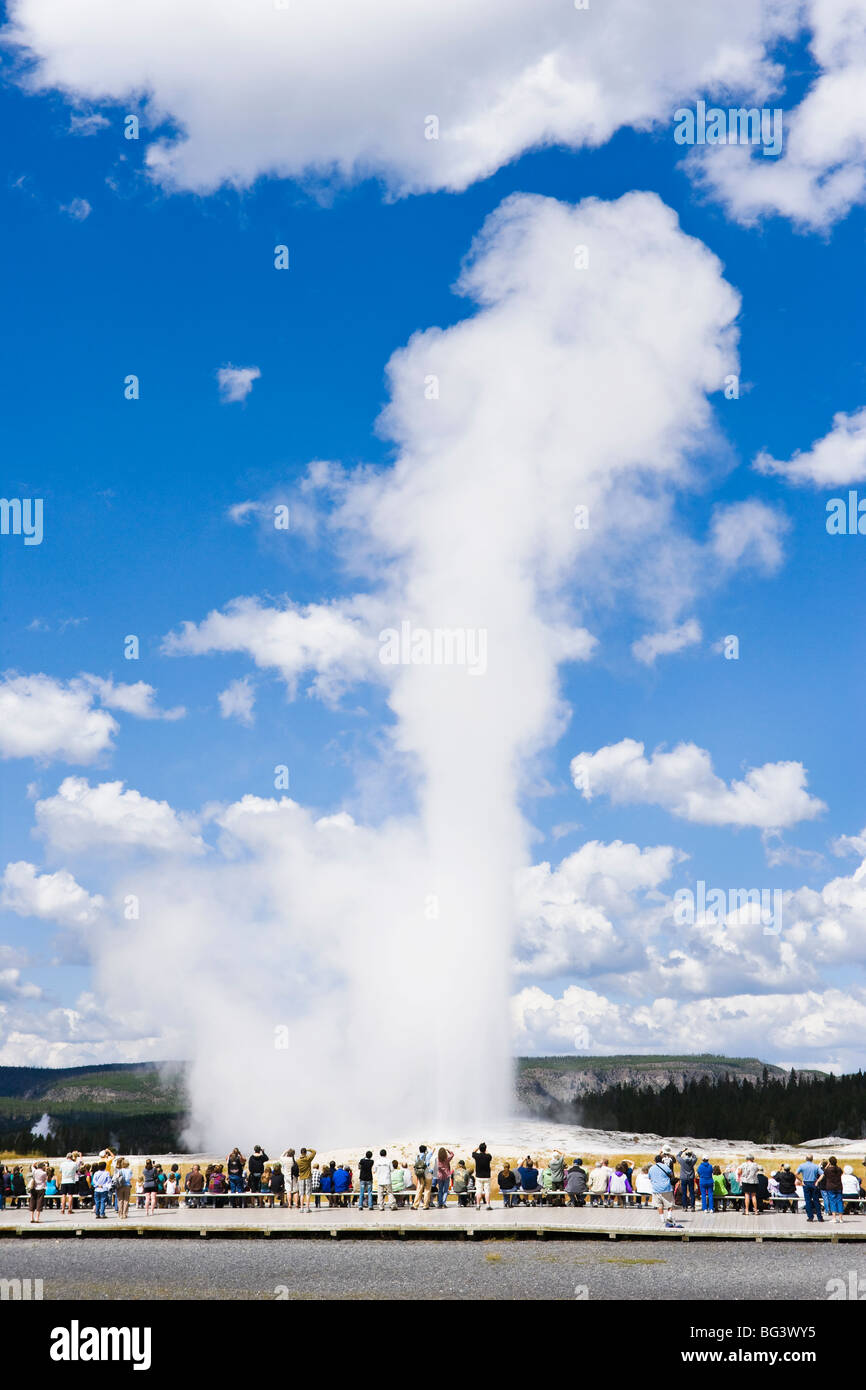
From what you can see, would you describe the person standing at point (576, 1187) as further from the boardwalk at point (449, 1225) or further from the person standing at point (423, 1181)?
the person standing at point (423, 1181)

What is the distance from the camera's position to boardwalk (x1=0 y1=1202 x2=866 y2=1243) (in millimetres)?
29531

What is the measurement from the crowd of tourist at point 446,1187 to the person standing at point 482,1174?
0.09 feet

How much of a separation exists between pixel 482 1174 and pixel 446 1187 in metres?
2.28

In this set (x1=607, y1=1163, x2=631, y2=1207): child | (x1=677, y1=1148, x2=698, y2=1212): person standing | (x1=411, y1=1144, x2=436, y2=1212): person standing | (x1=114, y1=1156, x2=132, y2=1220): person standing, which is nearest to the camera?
(x1=114, y1=1156, x2=132, y2=1220): person standing

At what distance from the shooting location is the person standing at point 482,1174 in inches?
1355

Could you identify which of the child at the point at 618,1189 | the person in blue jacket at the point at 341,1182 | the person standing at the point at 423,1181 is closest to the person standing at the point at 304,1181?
the person in blue jacket at the point at 341,1182

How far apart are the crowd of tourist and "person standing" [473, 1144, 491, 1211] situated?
0.03 m

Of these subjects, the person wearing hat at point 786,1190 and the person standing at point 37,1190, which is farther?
the person wearing hat at point 786,1190

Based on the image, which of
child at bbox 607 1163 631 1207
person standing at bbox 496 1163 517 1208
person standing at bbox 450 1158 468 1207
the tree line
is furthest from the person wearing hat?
the tree line

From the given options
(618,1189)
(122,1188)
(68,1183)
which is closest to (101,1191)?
(122,1188)

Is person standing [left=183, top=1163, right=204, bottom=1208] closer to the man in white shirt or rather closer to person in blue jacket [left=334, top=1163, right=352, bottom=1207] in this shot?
the man in white shirt

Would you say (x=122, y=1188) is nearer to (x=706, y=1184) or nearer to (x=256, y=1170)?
(x=256, y=1170)
